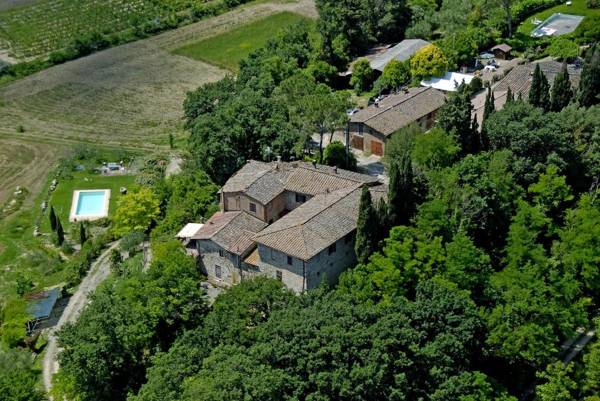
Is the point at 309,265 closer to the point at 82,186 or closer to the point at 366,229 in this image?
the point at 366,229

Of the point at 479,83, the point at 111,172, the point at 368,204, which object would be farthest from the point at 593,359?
the point at 111,172

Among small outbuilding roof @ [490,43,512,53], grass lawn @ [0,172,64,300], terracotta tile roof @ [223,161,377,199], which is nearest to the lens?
terracotta tile roof @ [223,161,377,199]

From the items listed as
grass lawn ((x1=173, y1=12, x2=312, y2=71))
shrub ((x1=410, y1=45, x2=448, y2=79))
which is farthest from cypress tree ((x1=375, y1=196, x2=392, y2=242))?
grass lawn ((x1=173, y1=12, x2=312, y2=71))

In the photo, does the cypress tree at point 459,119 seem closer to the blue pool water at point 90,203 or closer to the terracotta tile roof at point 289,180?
the terracotta tile roof at point 289,180

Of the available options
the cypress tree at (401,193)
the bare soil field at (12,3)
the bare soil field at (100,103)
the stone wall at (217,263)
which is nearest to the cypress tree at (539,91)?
the cypress tree at (401,193)

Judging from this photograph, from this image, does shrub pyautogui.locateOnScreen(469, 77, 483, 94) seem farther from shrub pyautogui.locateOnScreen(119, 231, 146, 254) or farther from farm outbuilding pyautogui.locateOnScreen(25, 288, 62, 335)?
farm outbuilding pyautogui.locateOnScreen(25, 288, 62, 335)

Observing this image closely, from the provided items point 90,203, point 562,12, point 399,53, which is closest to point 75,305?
point 90,203
